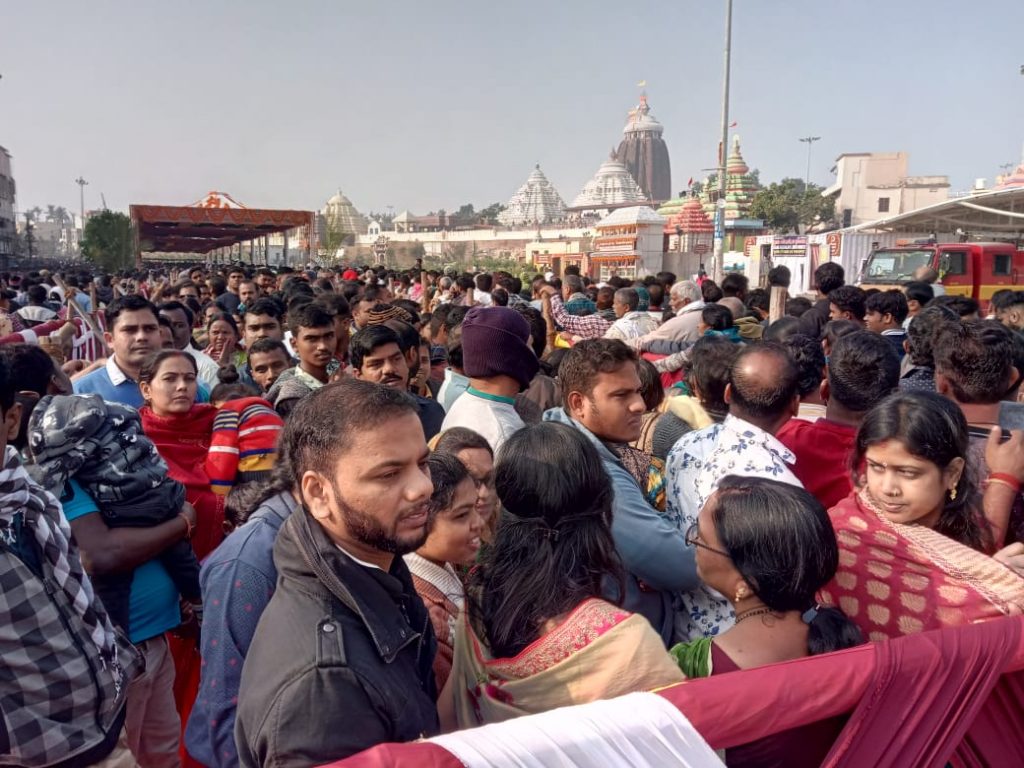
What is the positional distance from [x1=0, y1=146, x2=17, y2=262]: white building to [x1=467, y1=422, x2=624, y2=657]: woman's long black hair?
70.7 m

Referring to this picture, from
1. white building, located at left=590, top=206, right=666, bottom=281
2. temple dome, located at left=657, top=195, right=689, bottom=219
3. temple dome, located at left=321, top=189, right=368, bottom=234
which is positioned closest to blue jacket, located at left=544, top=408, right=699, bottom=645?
white building, located at left=590, top=206, right=666, bottom=281

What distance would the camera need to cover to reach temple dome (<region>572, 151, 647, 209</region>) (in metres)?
75.6

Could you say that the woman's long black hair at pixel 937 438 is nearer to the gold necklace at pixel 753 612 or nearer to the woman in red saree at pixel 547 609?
the gold necklace at pixel 753 612

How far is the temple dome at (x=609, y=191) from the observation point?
2975 inches

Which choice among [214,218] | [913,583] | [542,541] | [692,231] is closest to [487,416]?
[542,541]

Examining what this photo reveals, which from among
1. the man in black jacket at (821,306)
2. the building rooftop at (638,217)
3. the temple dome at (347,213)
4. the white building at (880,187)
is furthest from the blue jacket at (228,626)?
the temple dome at (347,213)

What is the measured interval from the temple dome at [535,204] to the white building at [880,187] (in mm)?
32606

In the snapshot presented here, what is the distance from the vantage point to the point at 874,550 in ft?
6.15

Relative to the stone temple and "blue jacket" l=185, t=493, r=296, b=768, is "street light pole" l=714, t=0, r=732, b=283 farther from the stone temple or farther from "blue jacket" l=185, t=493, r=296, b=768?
the stone temple

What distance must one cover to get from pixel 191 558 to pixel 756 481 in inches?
72.8

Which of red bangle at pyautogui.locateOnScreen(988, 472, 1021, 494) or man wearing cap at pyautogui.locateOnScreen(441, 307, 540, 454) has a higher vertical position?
man wearing cap at pyautogui.locateOnScreen(441, 307, 540, 454)

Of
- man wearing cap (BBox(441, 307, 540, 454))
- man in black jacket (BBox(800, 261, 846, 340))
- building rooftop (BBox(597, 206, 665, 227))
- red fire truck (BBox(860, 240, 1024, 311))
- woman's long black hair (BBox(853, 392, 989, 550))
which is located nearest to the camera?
woman's long black hair (BBox(853, 392, 989, 550))

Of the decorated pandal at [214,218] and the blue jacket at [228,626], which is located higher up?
the decorated pandal at [214,218]

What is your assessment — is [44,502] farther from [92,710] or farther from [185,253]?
[185,253]
